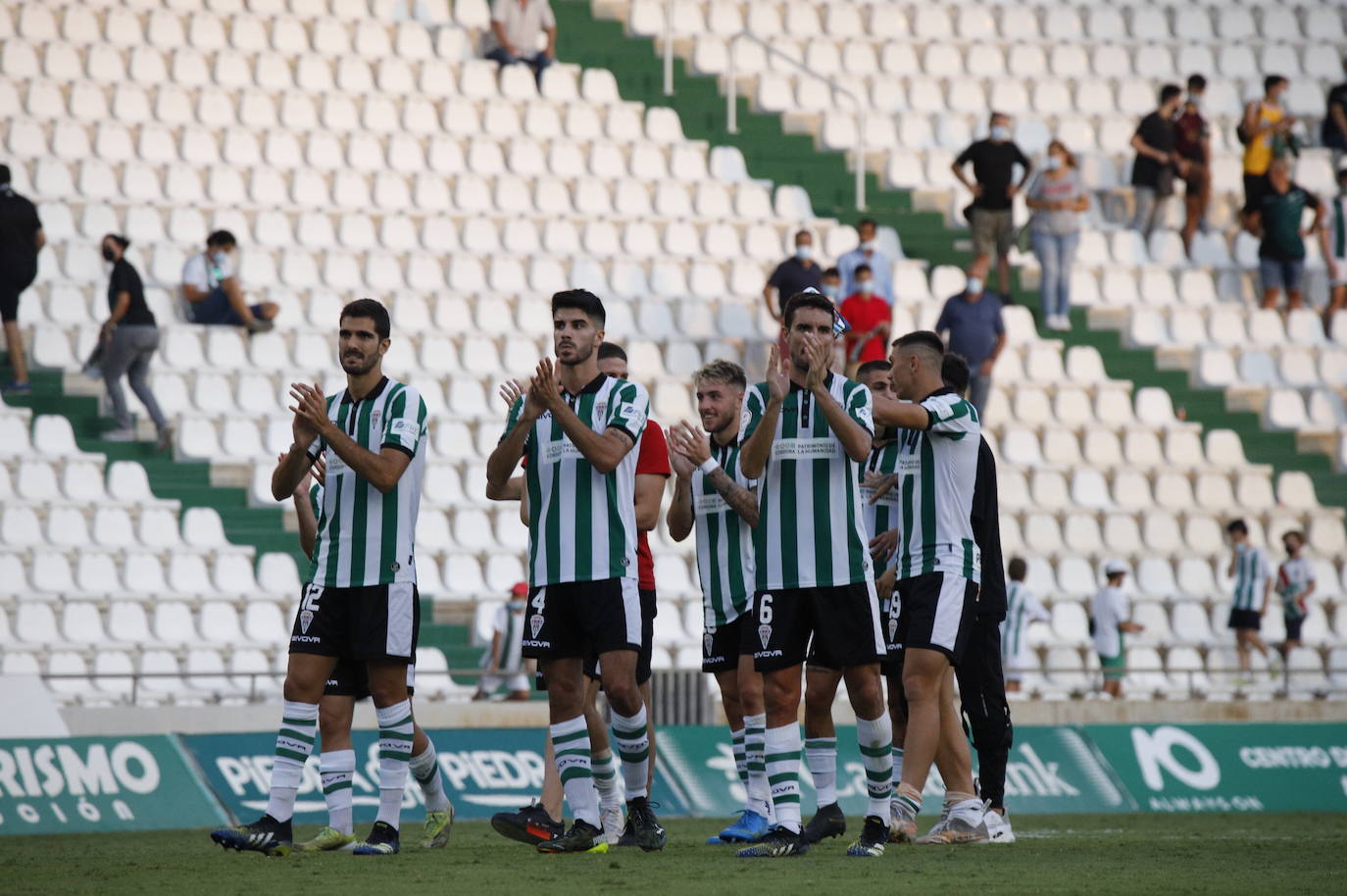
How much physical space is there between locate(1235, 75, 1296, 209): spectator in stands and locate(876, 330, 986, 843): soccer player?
50.8ft

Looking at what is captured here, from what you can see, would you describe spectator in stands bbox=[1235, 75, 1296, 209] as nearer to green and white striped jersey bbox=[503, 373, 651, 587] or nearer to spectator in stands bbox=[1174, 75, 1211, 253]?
spectator in stands bbox=[1174, 75, 1211, 253]

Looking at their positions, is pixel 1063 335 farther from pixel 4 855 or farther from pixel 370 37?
pixel 4 855

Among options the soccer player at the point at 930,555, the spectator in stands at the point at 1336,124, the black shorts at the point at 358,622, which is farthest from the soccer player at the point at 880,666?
the spectator in stands at the point at 1336,124

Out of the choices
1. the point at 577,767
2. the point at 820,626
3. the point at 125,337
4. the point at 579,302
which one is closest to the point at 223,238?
the point at 125,337

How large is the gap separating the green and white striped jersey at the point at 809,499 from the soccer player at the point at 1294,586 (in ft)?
40.0

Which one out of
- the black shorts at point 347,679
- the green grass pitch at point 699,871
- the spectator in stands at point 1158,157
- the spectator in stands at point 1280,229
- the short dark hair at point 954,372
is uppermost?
the spectator in stands at point 1158,157

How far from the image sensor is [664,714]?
16.2 m

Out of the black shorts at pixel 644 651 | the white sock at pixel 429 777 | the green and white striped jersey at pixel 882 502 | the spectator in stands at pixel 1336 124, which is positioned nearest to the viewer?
the black shorts at pixel 644 651

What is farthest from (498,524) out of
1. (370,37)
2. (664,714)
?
(370,37)

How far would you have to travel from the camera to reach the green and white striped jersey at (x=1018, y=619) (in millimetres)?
17797

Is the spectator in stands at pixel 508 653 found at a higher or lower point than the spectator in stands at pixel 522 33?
lower

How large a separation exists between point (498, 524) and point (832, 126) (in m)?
8.21

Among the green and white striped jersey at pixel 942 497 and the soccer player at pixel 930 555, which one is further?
the green and white striped jersey at pixel 942 497

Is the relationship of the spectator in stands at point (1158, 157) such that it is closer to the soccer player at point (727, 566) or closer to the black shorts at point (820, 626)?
the soccer player at point (727, 566)
